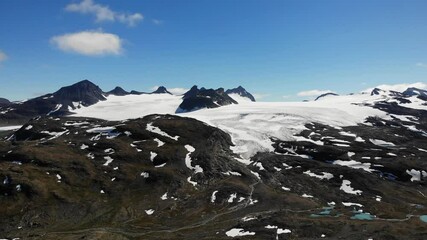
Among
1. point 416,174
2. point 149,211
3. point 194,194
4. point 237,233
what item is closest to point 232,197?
point 194,194

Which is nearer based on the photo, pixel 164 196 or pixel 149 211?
pixel 149 211

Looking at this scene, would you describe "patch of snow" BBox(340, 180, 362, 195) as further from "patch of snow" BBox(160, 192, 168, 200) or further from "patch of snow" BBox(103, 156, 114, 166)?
"patch of snow" BBox(103, 156, 114, 166)

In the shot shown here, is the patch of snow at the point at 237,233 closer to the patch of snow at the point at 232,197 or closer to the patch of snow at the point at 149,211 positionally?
the patch of snow at the point at 232,197

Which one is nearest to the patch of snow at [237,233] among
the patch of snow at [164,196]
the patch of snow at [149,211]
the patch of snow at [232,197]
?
the patch of snow at [232,197]

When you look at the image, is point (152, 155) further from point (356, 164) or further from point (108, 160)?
point (356, 164)

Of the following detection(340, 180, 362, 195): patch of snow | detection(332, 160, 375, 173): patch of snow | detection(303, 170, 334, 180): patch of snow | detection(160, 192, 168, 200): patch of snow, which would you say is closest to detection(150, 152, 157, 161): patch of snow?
detection(160, 192, 168, 200): patch of snow

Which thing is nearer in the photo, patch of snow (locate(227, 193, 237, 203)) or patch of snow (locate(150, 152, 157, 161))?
patch of snow (locate(227, 193, 237, 203))

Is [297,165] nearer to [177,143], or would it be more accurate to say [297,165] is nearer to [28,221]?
[177,143]

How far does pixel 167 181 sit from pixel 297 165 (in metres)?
68.2

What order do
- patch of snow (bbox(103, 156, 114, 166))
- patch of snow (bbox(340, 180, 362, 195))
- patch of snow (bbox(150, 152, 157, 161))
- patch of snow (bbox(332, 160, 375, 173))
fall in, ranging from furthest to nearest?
1. patch of snow (bbox(332, 160, 375, 173))
2. patch of snow (bbox(150, 152, 157, 161))
3. patch of snow (bbox(103, 156, 114, 166))
4. patch of snow (bbox(340, 180, 362, 195))

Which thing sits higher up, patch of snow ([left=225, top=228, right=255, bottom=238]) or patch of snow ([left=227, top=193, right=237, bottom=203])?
patch of snow ([left=227, top=193, right=237, bottom=203])

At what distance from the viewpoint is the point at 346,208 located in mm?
144750

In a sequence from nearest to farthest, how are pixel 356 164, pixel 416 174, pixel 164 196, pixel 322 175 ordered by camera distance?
pixel 164 196 < pixel 322 175 < pixel 416 174 < pixel 356 164

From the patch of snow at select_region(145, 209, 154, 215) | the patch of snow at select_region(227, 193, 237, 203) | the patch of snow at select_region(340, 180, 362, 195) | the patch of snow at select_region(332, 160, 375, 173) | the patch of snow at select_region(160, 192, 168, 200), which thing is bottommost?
the patch of snow at select_region(340, 180, 362, 195)
